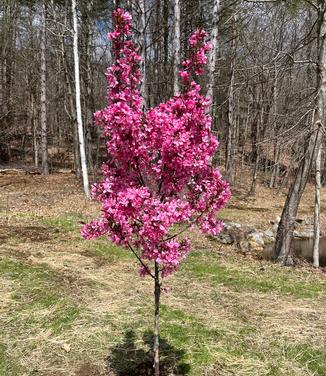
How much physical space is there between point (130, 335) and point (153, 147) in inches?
→ 114

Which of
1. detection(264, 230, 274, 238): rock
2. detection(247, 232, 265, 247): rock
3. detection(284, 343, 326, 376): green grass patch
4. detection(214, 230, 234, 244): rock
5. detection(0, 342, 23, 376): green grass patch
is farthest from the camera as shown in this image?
detection(264, 230, 274, 238): rock

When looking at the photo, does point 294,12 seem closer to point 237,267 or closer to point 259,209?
point 237,267

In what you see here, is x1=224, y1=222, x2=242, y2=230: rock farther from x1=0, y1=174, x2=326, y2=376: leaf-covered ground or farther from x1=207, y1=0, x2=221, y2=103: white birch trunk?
x1=207, y1=0, x2=221, y2=103: white birch trunk

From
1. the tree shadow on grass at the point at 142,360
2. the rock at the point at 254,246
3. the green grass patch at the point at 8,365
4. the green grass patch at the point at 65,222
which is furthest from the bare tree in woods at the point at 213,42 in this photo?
the green grass patch at the point at 8,365

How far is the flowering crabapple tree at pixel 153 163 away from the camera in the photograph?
344 cm

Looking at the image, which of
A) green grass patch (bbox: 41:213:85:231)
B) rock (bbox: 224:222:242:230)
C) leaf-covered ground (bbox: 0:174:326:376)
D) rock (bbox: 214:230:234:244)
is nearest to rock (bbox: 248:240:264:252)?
rock (bbox: 214:230:234:244)

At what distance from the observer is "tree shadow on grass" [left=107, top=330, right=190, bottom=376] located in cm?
469

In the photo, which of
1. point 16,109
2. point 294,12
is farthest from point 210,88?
point 16,109

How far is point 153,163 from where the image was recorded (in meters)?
3.83

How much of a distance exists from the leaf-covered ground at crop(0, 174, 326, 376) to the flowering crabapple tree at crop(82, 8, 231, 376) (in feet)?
5.79

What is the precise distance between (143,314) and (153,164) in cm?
309

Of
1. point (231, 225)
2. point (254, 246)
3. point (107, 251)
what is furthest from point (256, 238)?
point (107, 251)

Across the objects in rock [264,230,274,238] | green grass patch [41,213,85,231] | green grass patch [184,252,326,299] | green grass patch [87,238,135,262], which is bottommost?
rock [264,230,274,238]

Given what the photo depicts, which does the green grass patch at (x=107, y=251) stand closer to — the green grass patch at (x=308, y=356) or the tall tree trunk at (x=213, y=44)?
A: the green grass patch at (x=308, y=356)
